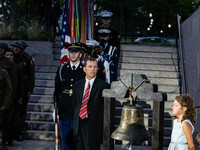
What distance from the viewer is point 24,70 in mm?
9297

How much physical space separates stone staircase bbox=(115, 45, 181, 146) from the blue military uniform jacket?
11.3 ft

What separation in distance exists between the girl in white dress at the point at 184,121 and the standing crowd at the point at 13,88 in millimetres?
3954

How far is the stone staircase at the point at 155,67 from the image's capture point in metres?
10.8

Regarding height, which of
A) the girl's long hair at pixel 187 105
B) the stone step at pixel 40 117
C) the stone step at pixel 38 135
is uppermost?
the girl's long hair at pixel 187 105

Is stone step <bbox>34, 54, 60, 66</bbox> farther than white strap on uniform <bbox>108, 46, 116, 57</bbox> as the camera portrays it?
Yes

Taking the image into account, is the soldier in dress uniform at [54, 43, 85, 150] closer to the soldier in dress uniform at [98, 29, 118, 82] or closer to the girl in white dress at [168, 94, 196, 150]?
the girl in white dress at [168, 94, 196, 150]

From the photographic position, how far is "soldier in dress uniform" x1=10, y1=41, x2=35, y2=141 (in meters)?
9.07

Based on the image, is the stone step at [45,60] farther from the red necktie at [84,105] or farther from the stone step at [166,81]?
the red necktie at [84,105]

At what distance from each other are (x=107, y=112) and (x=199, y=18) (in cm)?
542

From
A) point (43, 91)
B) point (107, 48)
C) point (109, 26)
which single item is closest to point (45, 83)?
point (43, 91)

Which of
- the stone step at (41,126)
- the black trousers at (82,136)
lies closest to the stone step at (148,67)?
the stone step at (41,126)

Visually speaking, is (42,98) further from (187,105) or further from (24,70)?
(187,105)

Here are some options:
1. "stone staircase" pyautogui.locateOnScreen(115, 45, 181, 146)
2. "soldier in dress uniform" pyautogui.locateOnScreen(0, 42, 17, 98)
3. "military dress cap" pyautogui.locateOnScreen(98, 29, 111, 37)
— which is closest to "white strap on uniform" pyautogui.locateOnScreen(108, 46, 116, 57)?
"military dress cap" pyautogui.locateOnScreen(98, 29, 111, 37)

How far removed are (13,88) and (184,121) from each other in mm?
4668
